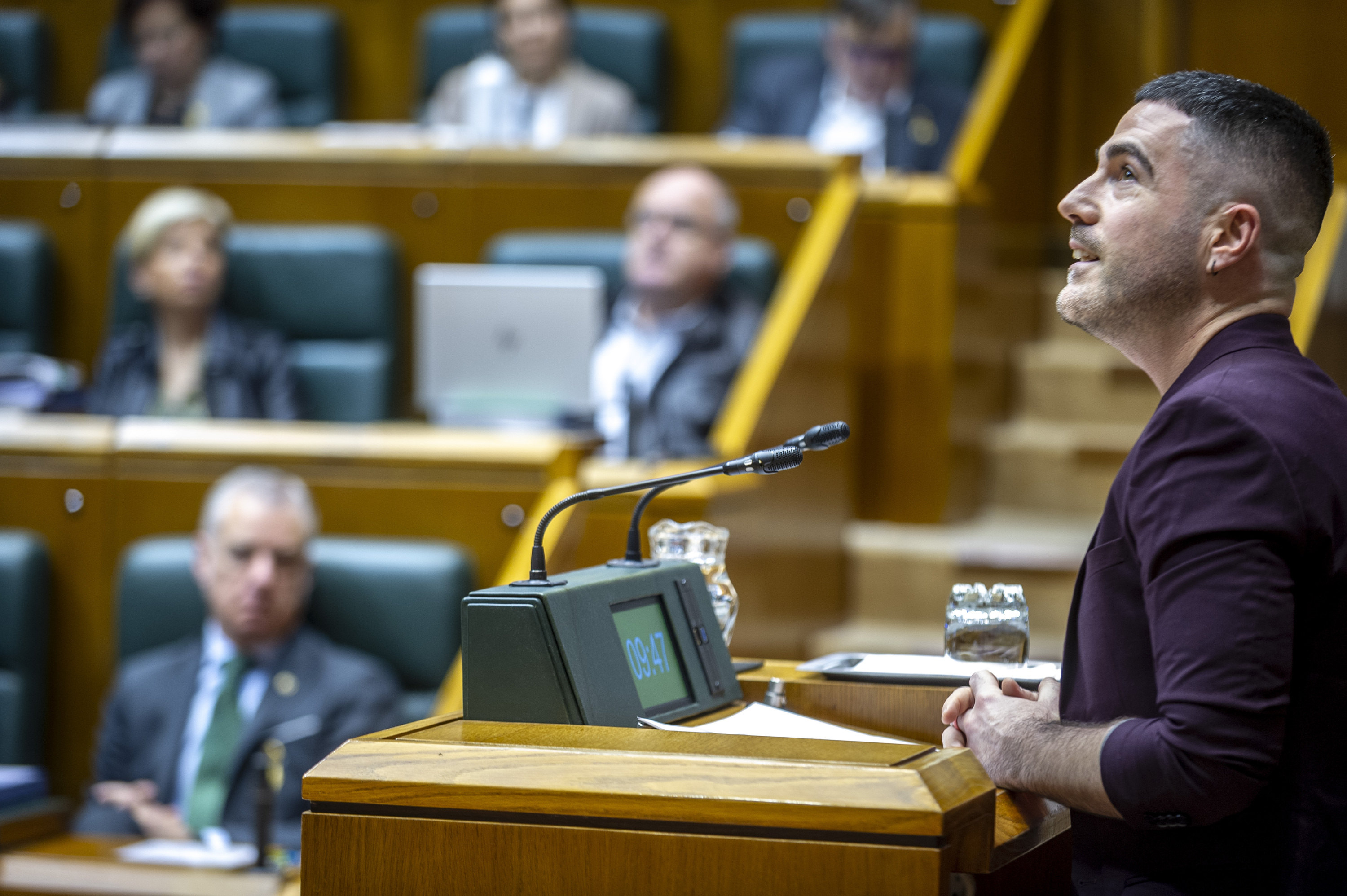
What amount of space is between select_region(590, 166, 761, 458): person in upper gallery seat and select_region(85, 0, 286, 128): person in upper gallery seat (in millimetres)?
815

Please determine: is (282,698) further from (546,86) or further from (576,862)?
(546,86)

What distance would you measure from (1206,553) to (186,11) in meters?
2.36

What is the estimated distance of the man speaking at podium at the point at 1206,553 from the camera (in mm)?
586

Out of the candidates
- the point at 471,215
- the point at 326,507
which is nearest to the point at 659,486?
the point at 326,507

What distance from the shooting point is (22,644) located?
5.65ft

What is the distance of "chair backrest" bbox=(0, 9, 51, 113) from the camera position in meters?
3.02

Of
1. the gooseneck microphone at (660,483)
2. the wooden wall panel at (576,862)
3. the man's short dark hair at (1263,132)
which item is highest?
the man's short dark hair at (1263,132)

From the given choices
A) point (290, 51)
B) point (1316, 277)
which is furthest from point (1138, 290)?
point (290, 51)

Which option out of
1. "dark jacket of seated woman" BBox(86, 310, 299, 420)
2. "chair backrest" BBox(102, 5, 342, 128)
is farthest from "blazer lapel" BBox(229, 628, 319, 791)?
"chair backrest" BBox(102, 5, 342, 128)

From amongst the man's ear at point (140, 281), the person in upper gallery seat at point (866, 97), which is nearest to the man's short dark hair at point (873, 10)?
the person in upper gallery seat at point (866, 97)

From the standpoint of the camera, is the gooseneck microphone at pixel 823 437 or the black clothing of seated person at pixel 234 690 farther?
the black clothing of seated person at pixel 234 690

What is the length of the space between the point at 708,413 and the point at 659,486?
43.6 inches

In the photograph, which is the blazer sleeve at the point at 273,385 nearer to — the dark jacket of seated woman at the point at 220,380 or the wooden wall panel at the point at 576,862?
the dark jacket of seated woman at the point at 220,380

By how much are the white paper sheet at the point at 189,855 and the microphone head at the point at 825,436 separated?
0.78 m
